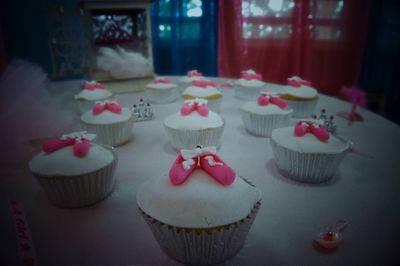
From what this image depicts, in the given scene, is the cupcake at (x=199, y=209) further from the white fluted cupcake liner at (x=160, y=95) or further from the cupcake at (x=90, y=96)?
the white fluted cupcake liner at (x=160, y=95)

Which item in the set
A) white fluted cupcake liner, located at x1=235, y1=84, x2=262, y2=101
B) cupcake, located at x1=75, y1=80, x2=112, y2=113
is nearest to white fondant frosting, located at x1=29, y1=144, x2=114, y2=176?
cupcake, located at x1=75, y1=80, x2=112, y2=113

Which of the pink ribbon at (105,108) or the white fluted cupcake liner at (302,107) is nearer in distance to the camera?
the pink ribbon at (105,108)

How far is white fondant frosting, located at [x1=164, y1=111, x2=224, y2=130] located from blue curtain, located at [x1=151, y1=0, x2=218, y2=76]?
84.3 inches

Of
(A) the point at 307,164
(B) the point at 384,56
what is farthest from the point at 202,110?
(B) the point at 384,56

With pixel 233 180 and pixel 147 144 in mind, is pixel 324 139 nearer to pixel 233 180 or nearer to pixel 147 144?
pixel 233 180

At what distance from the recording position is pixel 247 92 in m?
2.51

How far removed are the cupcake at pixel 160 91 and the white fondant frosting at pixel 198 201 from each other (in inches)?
58.3

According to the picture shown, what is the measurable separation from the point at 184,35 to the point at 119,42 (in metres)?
1.35

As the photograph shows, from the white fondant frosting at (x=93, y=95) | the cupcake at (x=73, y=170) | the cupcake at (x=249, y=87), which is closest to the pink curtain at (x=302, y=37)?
the cupcake at (x=249, y=87)

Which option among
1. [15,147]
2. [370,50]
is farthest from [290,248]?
[370,50]

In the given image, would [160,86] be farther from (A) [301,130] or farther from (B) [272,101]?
(A) [301,130]

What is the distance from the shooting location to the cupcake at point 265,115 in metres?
1.82

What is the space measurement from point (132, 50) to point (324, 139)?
1672 millimetres

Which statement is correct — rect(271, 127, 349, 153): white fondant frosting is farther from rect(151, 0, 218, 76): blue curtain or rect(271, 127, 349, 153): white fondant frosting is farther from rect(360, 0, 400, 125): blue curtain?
rect(151, 0, 218, 76): blue curtain
